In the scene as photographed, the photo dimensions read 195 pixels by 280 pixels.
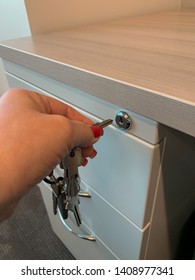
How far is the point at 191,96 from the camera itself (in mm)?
226

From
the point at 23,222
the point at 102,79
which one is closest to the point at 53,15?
the point at 102,79

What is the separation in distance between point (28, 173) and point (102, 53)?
23 centimetres

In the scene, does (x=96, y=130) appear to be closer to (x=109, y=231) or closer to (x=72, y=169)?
(x=72, y=169)

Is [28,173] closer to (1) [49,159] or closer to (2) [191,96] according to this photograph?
(1) [49,159]

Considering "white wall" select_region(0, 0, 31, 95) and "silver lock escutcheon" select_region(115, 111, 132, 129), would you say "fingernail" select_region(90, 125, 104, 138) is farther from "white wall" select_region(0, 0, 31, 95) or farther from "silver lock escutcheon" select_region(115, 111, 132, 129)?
"white wall" select_region(0, 0, 31, 95)

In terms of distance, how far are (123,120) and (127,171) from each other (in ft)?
0.29

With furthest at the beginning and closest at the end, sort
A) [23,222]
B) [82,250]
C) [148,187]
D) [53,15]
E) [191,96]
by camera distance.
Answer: [23,222]
[82,250]
[53,15]
[148,187]
[191,96]

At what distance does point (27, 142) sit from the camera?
0.26 metres

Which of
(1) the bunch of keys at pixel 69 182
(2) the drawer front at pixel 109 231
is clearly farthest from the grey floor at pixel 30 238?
(1) the bunch of keys at pixel 69 182

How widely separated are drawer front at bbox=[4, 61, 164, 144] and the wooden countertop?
16mm

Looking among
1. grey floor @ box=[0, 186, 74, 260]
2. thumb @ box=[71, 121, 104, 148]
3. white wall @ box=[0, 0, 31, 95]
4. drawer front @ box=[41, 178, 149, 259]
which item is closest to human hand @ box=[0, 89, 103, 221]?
thumb @ box=[71, 121, 104, 148]

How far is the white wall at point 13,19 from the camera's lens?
562mm

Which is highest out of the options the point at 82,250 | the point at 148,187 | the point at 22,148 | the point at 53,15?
the point at 53,15

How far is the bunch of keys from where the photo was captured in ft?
1.07
